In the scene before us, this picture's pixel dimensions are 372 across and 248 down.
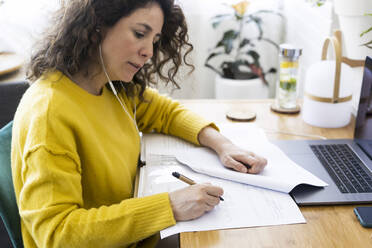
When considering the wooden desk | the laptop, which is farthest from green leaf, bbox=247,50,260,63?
the wooden desk

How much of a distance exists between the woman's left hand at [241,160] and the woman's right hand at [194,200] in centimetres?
17

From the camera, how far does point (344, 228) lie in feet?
2.63

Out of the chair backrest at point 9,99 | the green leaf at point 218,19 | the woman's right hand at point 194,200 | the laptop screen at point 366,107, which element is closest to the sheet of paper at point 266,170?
the woman's right hand at point 194,200

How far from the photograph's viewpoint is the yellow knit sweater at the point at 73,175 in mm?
771

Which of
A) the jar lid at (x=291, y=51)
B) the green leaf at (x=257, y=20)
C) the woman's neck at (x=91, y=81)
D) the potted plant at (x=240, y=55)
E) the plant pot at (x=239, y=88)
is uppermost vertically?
the woman's neck at (x=91, y=81)

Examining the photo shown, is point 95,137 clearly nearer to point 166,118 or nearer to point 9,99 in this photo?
point 166,118

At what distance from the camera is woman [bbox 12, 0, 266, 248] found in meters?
0.78

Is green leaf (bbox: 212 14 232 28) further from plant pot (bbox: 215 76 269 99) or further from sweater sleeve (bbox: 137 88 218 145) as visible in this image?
sweater sleeve (bbox: 137 88 218 145)

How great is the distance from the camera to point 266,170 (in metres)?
1.01

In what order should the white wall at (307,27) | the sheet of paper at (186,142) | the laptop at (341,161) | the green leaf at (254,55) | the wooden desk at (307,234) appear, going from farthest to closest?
the green leaf at (254,55) → the white wall at (307,27) → the sheet of paper at (186,142) → the laptop at (341,161) → the wooden desk at (307,234)

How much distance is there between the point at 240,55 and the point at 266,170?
174 centimetres

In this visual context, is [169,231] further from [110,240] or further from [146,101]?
[146,101]

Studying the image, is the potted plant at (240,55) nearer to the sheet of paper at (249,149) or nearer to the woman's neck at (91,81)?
the sheet of paper at (249,149)

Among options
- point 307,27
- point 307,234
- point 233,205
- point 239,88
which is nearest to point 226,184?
point 233,205
